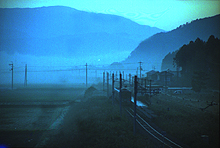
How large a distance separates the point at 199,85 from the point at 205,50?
7.59 meters

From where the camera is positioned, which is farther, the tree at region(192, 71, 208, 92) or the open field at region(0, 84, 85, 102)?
the open field at region(0, 84, 85, 102)

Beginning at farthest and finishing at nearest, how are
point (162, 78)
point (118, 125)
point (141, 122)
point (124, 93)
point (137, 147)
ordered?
point (162, 78) < point (124, 93) < point (141, 122) < point (118, 125) < point (137, 147)

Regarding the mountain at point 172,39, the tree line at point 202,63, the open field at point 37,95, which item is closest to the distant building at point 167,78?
the tree line at point 202,63

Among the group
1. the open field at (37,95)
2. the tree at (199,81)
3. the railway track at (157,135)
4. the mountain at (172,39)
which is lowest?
the open field at (37,95)

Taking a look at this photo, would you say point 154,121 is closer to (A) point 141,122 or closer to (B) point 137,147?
(A) point 141,122

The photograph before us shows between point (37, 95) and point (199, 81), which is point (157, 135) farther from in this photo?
point (37, 95)

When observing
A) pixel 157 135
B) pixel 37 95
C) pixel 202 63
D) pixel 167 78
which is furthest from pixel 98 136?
pixel 167 78

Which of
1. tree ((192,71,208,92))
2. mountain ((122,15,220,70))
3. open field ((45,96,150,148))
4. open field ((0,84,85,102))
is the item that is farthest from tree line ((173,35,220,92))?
mountain ((122,15,220,70))

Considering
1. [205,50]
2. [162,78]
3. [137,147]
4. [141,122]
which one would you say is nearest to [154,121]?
[141,122]

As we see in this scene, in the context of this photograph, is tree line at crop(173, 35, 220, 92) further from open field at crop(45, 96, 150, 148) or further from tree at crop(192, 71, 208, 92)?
open field at crop(45, 96, 150, 148)

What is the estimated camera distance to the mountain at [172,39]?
472ft

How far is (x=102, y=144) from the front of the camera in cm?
1098

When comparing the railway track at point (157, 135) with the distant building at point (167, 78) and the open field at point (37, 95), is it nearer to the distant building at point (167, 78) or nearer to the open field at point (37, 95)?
the open field at point (37, 95)

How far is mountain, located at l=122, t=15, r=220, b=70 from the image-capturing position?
472 ft
